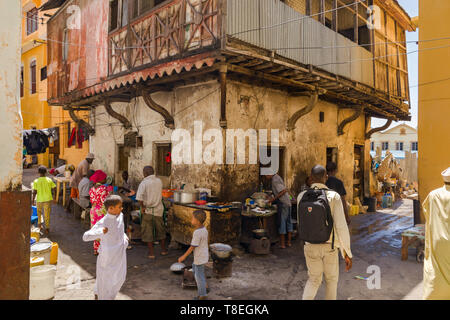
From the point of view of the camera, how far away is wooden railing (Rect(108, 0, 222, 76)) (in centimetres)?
665

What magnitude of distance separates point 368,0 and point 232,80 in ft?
26.3

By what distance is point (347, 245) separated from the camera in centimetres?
385

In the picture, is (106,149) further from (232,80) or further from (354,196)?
(354,196)

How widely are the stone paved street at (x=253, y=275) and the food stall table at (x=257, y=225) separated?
1.57 feet

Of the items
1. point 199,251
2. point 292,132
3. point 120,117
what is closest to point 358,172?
point 292,132

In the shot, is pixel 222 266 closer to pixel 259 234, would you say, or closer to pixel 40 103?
pixel 259 234

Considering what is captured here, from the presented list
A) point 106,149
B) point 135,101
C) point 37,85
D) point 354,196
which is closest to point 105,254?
point 135,101

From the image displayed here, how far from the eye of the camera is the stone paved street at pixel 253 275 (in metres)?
4.92

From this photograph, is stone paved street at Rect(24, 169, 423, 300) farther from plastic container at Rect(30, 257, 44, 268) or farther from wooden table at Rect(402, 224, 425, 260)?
plastic container at Rect(30, 257, 44, 268)

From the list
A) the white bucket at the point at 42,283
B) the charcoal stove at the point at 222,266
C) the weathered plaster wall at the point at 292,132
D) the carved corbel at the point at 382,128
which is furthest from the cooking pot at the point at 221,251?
the carved corbel at the point at 382,128

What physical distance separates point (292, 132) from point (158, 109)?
406cm

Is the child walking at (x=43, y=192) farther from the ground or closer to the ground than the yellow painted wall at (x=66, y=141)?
closer to the ground

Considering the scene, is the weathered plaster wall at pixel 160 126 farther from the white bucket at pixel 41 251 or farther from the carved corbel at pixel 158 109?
the white bucket at pixel 41 251
